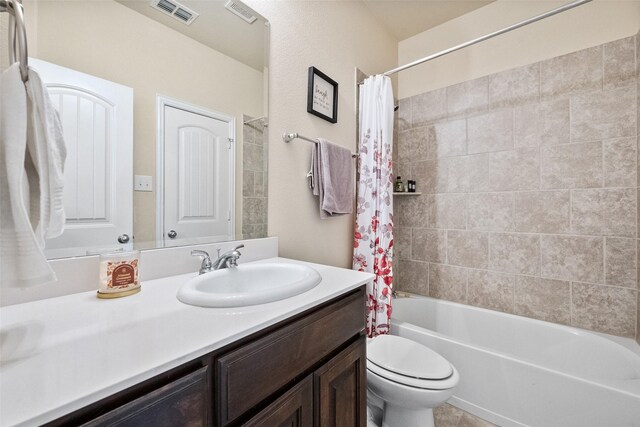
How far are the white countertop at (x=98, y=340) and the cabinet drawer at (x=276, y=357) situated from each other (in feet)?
0.15

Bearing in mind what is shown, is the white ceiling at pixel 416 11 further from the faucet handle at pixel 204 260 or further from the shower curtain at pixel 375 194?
the faucet handle at pixel 204 260

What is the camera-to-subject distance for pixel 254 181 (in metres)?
1.22

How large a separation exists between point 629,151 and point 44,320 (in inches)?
99.2

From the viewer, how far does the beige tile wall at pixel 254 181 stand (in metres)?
1.19

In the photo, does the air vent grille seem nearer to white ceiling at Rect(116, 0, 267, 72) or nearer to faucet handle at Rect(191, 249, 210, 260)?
white ceiling at Rect(116, 0, 267, 72)

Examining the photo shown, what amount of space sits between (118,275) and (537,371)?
1.71m

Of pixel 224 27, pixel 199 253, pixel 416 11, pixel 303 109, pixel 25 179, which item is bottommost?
pixel 199 253

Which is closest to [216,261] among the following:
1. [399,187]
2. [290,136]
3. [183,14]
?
[290,136]

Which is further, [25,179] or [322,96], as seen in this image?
[322,96]

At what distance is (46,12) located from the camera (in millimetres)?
720

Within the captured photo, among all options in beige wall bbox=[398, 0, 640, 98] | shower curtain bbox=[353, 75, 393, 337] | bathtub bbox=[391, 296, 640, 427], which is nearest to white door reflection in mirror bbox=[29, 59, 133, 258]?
shower curtain bbox=[353, 75, 393, 337]

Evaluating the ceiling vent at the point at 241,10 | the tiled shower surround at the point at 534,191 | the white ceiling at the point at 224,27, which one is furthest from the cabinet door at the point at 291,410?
the tiled shower surround at the point at 534,191

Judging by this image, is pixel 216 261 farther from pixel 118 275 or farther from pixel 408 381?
pixel 408 381

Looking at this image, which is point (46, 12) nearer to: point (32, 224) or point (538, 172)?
point (32, 224)
